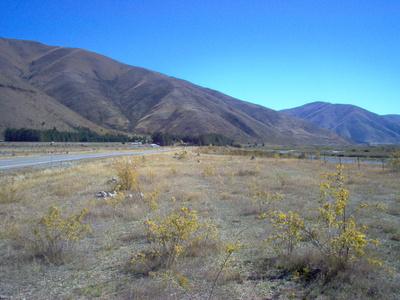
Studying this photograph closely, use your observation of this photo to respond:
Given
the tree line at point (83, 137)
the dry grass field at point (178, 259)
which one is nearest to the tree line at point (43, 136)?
the tree line at point (83, 137)

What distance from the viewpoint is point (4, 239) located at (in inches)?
216

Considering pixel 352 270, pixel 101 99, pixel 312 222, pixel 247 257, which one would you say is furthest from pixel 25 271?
pixel 101 99

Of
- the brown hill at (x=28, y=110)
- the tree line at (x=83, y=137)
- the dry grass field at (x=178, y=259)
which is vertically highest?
the brown hill at (x=28, y=110)

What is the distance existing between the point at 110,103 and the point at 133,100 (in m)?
13.7

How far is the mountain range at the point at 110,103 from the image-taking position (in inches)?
2995

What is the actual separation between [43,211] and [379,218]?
9867 mm

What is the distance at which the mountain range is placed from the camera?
2995 inches

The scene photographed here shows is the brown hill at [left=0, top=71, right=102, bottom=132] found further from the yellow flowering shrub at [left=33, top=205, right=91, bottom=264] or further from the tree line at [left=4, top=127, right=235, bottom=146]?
the yellow flowering shrub at [left=33, top=205, right=91, bottom=264]

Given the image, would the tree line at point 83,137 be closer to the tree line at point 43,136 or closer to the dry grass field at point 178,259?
the tree line at point 43,136

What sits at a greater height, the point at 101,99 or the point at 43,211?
the point at 101,99

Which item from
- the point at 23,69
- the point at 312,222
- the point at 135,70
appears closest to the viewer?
the point at 312,222

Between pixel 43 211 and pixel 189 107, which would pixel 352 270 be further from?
pixel 189 107

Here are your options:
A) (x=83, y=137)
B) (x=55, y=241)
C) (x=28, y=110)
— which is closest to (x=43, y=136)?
(x=83, y=137)

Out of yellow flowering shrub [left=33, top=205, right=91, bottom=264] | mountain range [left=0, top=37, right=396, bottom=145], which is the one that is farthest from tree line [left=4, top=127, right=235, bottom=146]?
yellow flowering shrub [left=33, top=205, right=91, bottom=264]
